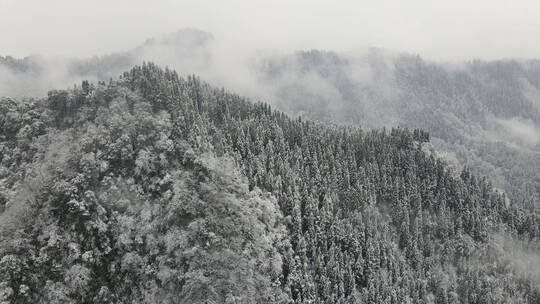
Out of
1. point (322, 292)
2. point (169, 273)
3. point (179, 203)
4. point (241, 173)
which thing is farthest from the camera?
point (241, 173)

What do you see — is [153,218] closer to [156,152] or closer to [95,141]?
[156,152]

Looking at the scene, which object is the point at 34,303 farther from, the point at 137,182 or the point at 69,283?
the point at 137,182

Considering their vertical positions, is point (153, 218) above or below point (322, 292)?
above

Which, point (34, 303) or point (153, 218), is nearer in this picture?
point (34, 303)

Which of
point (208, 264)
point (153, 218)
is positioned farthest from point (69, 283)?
point (208, 264)

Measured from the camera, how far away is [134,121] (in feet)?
656

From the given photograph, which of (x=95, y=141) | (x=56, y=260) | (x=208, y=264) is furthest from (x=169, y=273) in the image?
(x=95, y=141)

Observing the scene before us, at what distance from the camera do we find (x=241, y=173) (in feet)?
641

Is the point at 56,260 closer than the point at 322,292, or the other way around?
the point at 56,260

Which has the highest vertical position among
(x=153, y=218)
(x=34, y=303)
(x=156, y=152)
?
(x=156, y=152)

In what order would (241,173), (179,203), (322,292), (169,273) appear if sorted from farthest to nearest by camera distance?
(241,173) → (322,292) → (179,203) → (169,273)

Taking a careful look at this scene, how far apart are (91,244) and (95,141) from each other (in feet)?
140

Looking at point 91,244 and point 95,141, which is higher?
point 95,141

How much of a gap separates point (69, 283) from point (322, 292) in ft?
281
